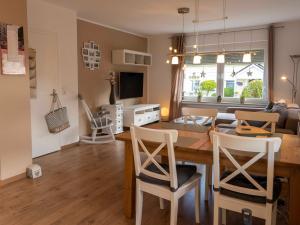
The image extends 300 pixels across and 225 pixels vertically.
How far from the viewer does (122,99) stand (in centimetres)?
687

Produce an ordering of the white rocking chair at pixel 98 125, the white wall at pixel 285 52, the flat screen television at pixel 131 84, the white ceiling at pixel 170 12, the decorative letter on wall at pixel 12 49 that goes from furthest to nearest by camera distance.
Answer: the flat screen television at pixel 131 84 < the white wall at pixel 285 52 < the white rocking chair at pixel 98 125 < the white ceiling at pixel 170 12 < the decorative letter on wall at pixel 12 49

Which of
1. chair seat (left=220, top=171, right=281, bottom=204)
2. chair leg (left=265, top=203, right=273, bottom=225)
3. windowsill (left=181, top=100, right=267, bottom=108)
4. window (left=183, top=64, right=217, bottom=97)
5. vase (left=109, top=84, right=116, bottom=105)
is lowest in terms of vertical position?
chair leg (left=265, top=203, right=273, bottom=225)

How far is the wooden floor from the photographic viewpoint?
2.58 metres

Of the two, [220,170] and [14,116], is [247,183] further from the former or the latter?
[14,116]

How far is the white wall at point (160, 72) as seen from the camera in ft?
25.3

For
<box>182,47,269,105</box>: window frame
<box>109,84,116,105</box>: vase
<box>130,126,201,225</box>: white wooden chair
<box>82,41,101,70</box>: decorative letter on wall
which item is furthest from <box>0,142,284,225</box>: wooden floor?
<box>182,47,269,105</box>: window frame

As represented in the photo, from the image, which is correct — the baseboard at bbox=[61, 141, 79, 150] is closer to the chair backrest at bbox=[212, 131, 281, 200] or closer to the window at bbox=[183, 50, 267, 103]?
the window at bbox=[183, 50, 267, 103]

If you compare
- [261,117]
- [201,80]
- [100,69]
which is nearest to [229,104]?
[201,80]

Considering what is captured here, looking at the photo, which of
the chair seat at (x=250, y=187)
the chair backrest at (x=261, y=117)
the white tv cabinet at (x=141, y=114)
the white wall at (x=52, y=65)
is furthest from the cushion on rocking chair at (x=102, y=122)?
the chair seat at (x=250, y=187)

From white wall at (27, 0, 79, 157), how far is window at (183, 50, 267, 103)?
3.43 m

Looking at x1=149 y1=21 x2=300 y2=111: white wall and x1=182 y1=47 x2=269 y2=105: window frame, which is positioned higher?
x1=149 y1=21 x2=300 y2=111: white wall

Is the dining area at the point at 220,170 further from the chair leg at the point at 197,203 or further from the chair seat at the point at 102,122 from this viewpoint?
the chair seat at the point at 102,122

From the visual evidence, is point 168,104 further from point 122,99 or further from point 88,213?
point 88,213

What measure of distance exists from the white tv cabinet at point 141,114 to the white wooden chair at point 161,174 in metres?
4.04
